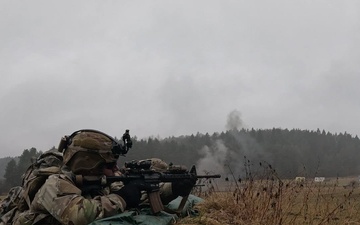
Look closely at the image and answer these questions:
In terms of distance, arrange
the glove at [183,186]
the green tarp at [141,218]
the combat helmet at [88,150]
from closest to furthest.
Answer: the green tarp at [141,218]
the combat helmet at [88,150]
the glove at [183,186]

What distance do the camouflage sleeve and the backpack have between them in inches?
9.7

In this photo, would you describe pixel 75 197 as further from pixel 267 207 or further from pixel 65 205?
pixel 267 207

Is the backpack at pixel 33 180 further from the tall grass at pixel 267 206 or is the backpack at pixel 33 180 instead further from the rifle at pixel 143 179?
the tall grass at pixel 267 206

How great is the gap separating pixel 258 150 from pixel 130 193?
94.8m

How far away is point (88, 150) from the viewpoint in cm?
454

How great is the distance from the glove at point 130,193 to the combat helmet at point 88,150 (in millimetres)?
369

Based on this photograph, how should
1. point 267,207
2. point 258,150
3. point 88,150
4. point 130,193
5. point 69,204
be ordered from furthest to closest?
point 258,150
point 267,207
point 130,193
point 88,150
point 69,204

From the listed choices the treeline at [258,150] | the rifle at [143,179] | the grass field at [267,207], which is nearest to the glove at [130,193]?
the rifle at [143,179]

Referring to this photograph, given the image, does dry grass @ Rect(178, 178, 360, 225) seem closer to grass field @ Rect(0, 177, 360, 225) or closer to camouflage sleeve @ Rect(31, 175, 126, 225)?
grass field @ Rect(0, 177, 360, 225)

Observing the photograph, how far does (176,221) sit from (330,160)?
104465 millimetres

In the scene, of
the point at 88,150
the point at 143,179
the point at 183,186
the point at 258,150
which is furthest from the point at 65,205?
the point at 258,150

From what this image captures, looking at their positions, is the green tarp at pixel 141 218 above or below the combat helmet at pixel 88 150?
below

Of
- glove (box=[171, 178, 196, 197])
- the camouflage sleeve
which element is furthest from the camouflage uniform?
glove (box=[171, 178, 196, 197])

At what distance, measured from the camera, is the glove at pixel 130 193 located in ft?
15.3
